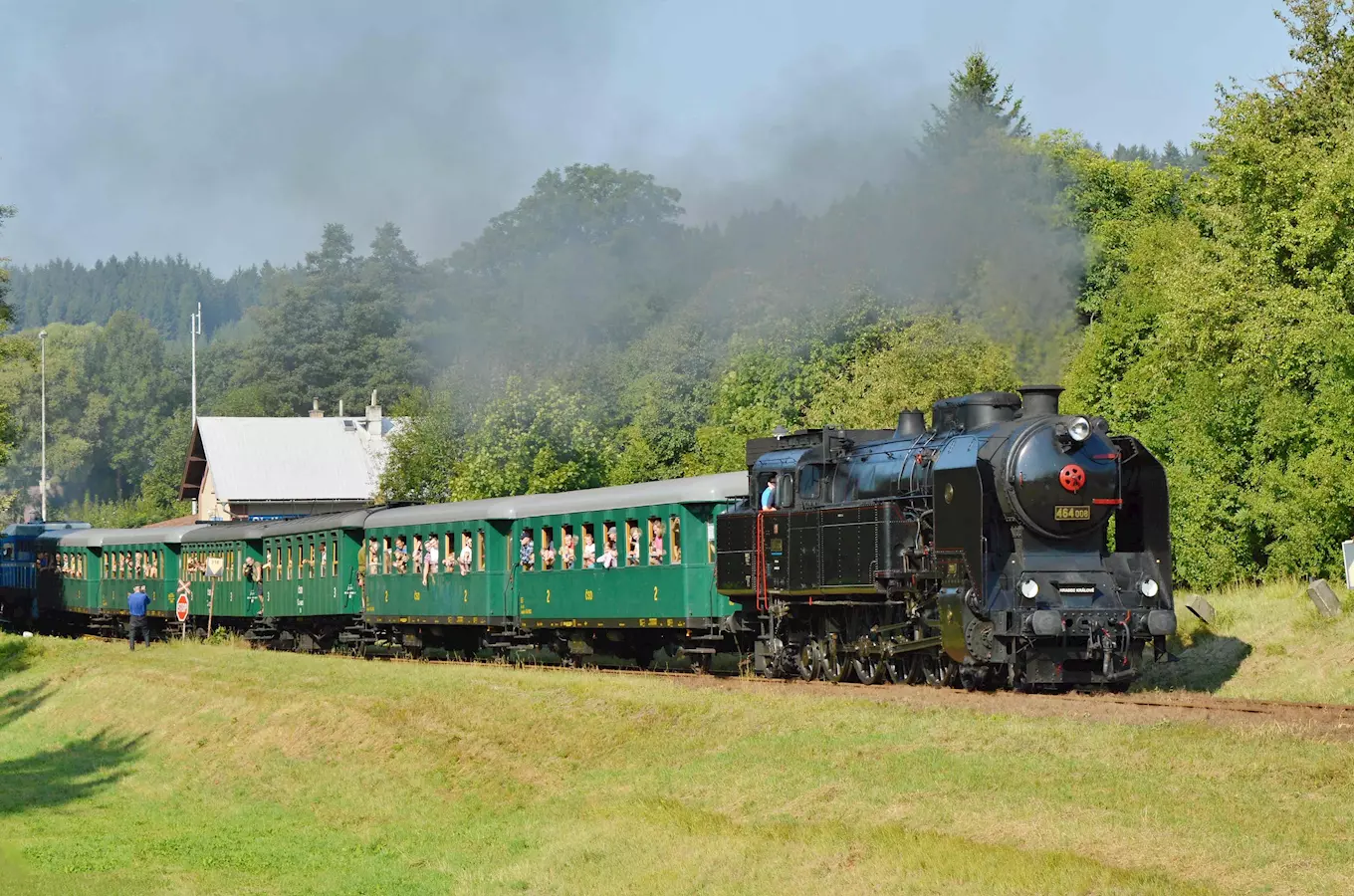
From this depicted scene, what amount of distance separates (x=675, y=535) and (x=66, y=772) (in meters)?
9.95

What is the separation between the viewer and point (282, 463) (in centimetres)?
7881

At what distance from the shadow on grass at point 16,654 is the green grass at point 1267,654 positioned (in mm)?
24698

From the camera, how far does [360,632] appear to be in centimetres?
3869

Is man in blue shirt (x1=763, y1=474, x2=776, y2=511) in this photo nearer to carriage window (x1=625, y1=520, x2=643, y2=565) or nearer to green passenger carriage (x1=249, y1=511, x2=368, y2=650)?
carriage window (x1=625, y1=520, x2=643, y2=565)

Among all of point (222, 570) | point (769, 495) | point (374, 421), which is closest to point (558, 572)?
point (769, 495)

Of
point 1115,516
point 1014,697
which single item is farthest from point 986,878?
point 1115,516

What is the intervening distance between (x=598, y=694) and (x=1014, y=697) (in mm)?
5736

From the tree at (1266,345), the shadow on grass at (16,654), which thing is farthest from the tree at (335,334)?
the tree at (1266,345)

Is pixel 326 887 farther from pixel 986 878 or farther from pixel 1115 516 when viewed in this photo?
pixel 1115 516

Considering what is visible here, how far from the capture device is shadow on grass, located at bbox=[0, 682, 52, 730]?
31.9 meters

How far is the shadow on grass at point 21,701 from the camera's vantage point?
31906 millimetres

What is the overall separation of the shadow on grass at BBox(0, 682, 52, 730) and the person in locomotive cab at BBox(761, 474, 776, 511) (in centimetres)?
1542

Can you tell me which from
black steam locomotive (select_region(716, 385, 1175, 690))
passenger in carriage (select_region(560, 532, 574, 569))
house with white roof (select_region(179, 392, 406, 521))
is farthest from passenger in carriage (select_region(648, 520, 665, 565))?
house with white roof (select_region(179, 392, 406, 521))

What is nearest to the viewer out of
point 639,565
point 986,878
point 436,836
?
point 986,878
